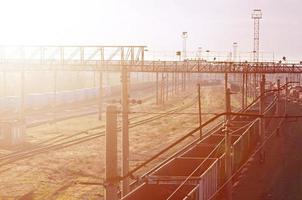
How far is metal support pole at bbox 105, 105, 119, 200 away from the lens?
34.7 feet

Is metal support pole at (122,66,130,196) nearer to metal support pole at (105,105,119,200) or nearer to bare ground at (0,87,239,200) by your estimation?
bare ground at (0,87,239,200)

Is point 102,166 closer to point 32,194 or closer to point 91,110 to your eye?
point 32,194

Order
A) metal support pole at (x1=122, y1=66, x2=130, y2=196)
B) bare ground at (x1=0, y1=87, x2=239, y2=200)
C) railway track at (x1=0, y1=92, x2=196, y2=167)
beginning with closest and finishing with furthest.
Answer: metal support pole at (x1=122, y1=66, x2=130, y2=196) → bare ground at (x1=0, y1=87, x2=239, y2=200) → railway track at (x1=0, y1=92, x2=196, y2=167)

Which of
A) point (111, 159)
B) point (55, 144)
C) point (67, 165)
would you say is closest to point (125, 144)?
point (111, 159)

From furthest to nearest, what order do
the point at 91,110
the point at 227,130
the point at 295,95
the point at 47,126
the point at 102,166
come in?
the point at 295,95
the point at 91,110
the point at 47,126
the point at 102,166
the point at 227,130

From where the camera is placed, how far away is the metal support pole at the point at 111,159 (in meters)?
10.6

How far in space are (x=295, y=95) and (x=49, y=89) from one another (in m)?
46.0

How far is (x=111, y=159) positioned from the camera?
1098cm

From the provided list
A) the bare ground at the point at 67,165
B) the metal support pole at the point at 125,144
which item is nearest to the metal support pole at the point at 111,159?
the bare ground at the point at 67,165

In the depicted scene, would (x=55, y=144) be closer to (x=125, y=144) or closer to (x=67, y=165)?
(x=67, y=165)

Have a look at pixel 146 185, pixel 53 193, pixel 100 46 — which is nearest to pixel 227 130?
pixel 146 185

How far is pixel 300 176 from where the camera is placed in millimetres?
26281

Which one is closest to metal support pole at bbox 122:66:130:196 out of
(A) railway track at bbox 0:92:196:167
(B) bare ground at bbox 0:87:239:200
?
(B) bare ground at bbox 0:87:239:200

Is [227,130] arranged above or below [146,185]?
above
